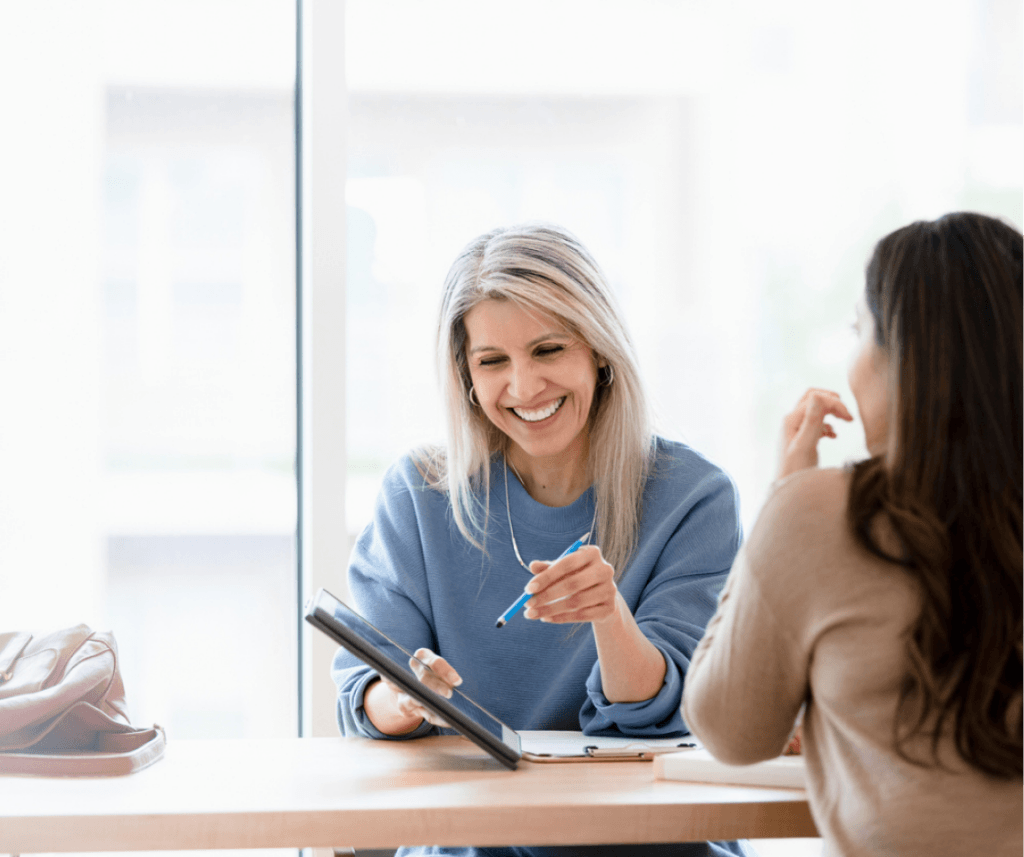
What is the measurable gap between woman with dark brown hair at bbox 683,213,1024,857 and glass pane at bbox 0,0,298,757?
143 centimetres

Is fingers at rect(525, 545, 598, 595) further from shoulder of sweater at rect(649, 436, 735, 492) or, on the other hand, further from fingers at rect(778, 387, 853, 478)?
shoulder of sweater at rect(649, 436, 735, 492)

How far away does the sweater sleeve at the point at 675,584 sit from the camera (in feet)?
4.12

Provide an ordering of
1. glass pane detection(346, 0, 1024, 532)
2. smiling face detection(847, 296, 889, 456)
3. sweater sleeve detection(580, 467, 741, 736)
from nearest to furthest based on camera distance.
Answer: smiling face detection(847, 296, 889, 456) < sweater sleeve detection(580, 467, 741, 736) < glass pane detection(346, 0, 1024, 532)

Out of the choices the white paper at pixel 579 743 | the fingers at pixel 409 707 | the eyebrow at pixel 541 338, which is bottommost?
the white paper at pixel 579 743

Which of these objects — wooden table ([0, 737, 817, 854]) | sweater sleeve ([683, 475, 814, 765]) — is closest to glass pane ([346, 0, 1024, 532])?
wooden table ([0, 737, 817, 854])

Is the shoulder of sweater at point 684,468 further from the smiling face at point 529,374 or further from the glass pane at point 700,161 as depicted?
the glass pane at point 700,161

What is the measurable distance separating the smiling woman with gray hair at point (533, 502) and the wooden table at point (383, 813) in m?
0.31

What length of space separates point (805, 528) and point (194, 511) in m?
1.59

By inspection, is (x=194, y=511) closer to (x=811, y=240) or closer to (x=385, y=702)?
(x=385, y=702)

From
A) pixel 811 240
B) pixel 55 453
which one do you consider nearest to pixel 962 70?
pixel 811 240

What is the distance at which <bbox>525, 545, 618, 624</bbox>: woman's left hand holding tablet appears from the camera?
1.11m

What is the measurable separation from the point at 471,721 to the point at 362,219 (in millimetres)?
1279

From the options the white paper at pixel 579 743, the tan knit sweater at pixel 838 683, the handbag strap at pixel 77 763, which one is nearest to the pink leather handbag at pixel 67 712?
the handbag strap at pixel 77 763

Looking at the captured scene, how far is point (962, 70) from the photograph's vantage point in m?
2.28
